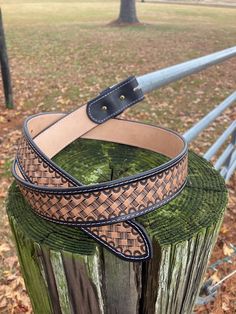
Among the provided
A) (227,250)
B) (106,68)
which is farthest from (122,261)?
(106,68)

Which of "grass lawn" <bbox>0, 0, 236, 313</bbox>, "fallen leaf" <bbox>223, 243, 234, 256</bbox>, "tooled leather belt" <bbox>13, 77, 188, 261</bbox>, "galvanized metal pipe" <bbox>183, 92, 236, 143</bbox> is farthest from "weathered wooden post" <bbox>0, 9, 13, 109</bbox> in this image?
"tooled leather belt" <bbox>13, 77, 188, 261</bbox>

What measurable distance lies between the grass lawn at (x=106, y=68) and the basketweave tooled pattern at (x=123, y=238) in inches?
99.5

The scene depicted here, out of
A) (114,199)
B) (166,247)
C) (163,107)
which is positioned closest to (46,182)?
(114,199)

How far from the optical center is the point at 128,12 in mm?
14414

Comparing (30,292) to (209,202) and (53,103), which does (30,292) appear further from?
(53,103)

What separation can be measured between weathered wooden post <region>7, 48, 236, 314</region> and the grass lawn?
92.0 inches

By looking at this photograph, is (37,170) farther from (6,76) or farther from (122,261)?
(6,76)

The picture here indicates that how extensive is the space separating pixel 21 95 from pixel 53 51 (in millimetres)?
3457

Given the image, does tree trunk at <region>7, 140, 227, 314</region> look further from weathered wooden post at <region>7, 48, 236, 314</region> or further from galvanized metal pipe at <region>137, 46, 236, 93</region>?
galvanized metal pipe at <region>137, 46, 236, 93</region>

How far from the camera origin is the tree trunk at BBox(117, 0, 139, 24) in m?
14.3

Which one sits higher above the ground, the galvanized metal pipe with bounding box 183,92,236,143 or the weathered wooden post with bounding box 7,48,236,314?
the weathered wooden post with bounding box 7,48,236,314

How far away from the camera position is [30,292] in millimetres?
1073

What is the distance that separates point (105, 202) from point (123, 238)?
0.33 feet

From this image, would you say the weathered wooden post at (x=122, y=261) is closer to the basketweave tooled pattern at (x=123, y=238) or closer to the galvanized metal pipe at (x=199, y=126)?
the basketweave tooled pattern at (x=123, y=238)
